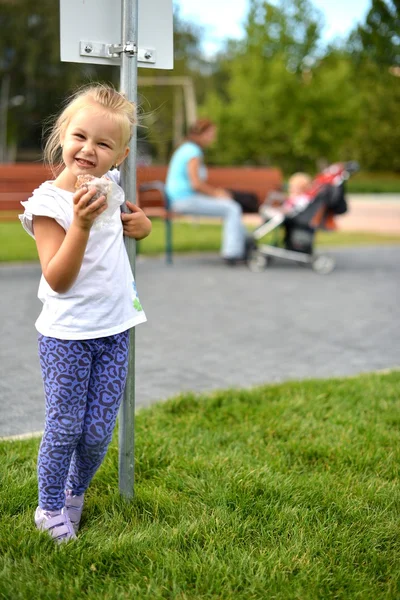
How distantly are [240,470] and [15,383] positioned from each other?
1.86 metres

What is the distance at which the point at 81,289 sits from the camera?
96.0 inches

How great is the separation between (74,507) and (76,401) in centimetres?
45

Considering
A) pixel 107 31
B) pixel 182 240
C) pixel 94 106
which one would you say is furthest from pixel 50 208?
Answer: pixel 182 240

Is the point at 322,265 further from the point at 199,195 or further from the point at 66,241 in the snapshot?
the point at 66,241

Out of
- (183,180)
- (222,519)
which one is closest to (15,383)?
(222,519)

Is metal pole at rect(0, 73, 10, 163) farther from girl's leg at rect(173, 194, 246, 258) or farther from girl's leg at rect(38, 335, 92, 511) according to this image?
girl's leg at rect(38, 335, 92, 511)

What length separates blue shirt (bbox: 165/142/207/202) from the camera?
9.75 m

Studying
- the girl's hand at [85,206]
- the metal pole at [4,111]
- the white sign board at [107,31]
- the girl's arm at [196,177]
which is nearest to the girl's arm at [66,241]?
the girl's hand at [85,206]

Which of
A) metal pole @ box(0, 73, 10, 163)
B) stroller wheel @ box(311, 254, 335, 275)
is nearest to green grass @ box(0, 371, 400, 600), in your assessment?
stroller wheel @ box(311, 254, 335, 275)

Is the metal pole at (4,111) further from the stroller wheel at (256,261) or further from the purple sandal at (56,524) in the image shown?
the purple sandal at (56,524)

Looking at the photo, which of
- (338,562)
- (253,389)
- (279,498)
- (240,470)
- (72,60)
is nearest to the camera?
(338,562)

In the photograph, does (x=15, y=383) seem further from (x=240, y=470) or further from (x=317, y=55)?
(x=317, y=55)

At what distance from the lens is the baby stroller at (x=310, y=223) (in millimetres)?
9859

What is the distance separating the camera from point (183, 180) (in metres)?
9.94
